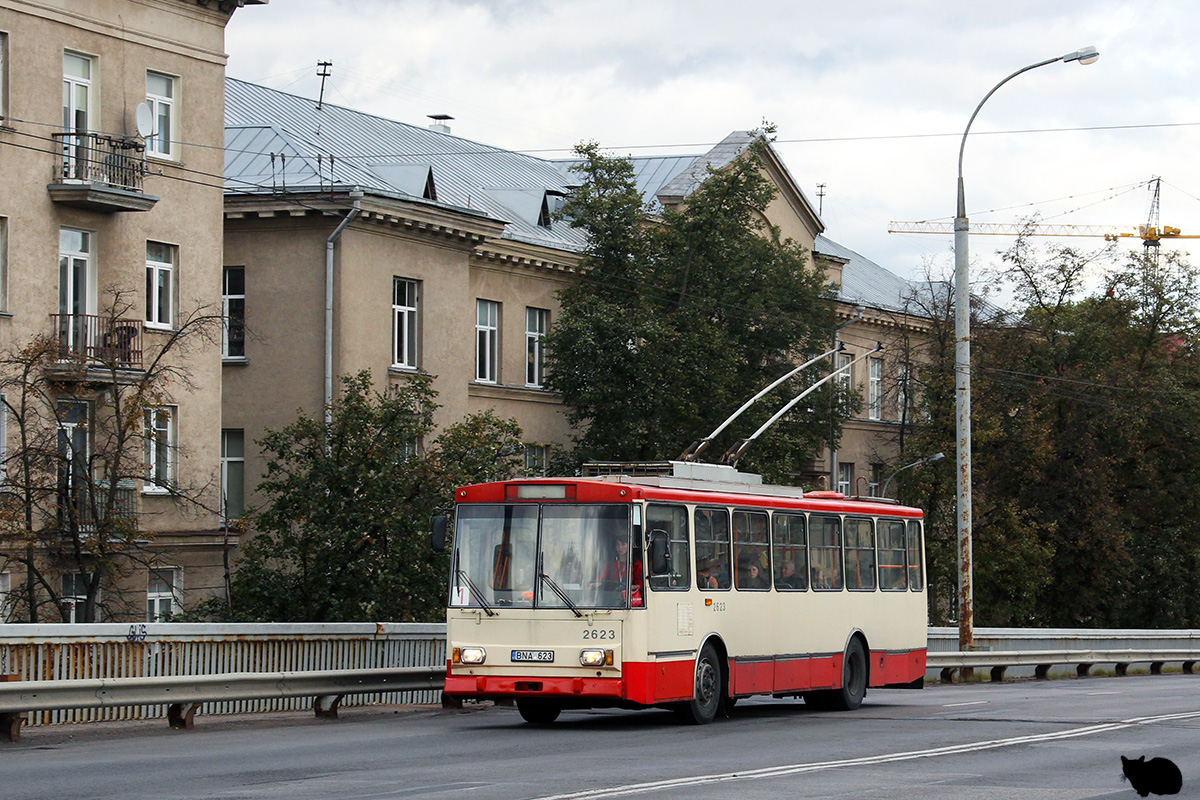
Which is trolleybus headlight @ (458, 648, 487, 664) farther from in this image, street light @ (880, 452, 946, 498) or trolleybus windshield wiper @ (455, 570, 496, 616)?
street light @ (880, 452, 946, 498)

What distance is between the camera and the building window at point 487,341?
39219mm

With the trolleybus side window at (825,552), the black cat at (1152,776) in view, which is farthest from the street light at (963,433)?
the black cat at (1152,776)

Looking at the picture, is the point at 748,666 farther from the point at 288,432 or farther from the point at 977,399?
the point at 977,399

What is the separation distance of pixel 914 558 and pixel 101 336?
48.6 feet

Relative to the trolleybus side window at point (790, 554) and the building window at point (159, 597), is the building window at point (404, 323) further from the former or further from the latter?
the trolleybus side window at point (790, 554)

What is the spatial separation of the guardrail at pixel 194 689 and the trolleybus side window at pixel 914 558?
718 cm

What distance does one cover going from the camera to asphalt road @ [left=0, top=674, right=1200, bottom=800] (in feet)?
34.9

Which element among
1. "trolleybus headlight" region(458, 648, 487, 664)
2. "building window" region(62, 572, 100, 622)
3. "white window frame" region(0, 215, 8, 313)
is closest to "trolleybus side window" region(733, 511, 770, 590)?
"trolleybus headlight" region(458, 648, 487, 664)

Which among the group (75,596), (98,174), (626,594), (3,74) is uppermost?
(3,74)

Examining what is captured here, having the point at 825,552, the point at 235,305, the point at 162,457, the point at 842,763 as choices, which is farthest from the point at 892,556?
the point at 235,305

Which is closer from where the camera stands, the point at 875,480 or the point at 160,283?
the point at 160,283

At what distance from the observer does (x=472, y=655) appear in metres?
16.5

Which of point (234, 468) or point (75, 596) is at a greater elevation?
point (234, 468)

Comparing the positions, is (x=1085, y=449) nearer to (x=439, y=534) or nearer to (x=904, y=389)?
(x=904, y=389)
